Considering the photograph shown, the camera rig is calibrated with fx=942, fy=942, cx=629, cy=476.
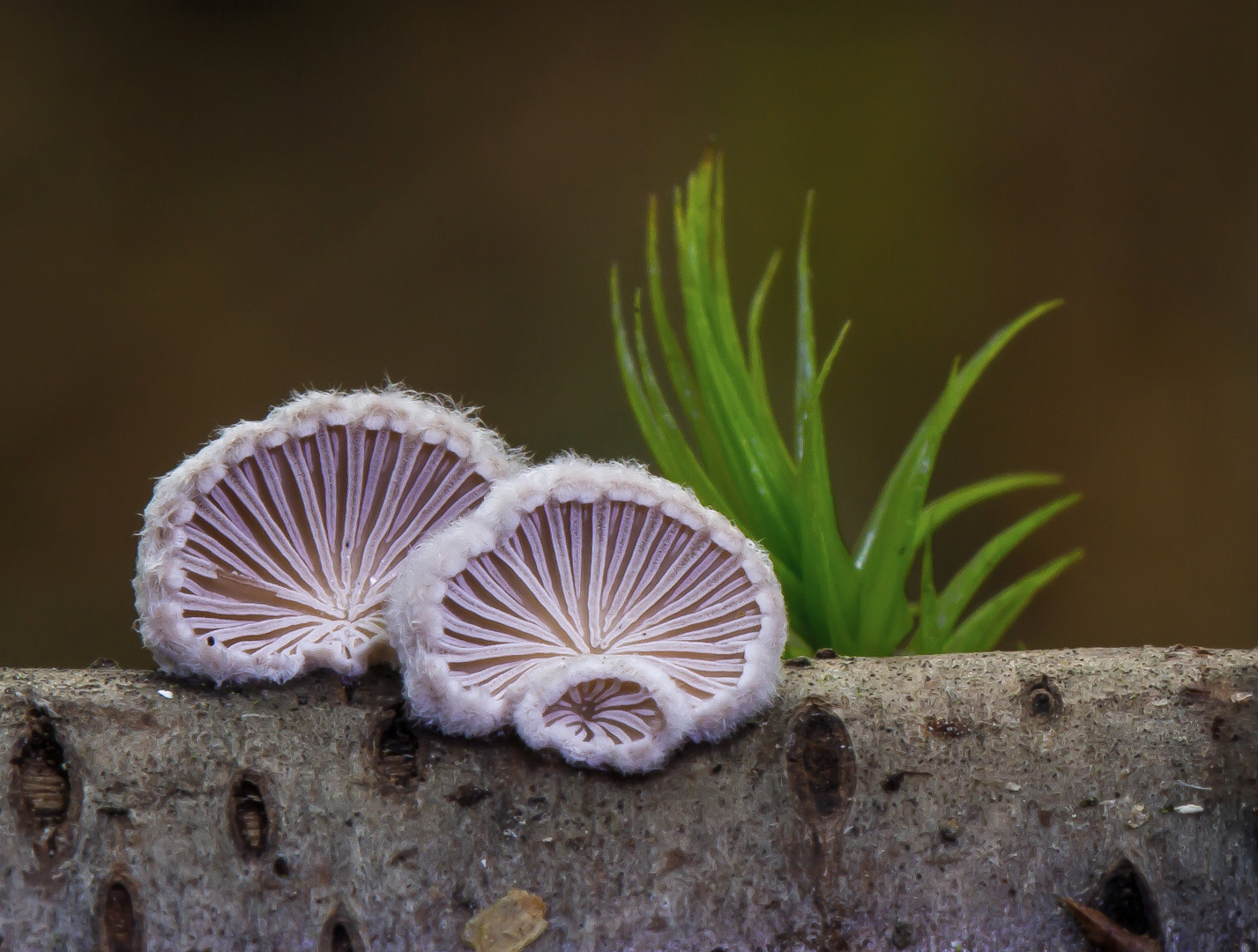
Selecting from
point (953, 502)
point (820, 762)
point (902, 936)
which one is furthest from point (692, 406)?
point (902, 936)

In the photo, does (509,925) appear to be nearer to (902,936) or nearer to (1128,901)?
(902,936)

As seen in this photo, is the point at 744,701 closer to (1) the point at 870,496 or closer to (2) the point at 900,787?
(2) the point at 900,787

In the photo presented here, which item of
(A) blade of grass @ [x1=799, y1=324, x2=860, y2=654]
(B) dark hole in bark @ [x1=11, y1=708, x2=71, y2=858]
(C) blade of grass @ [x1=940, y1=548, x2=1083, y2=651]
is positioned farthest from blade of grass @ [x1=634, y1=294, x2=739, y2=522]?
(B) dark hole in bark @ [x1=11, y1=708, x2=71, y2=858]

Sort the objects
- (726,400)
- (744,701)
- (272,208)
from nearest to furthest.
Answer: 1. (744,701)
2. (726,400)
3. (272,208)

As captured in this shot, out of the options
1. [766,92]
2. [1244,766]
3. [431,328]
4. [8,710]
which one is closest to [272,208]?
[431,328]

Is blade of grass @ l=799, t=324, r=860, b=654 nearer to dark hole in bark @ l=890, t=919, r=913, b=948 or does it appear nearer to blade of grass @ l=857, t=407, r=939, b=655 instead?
blade of grass @ l=857, t=407, r=939, b=655
